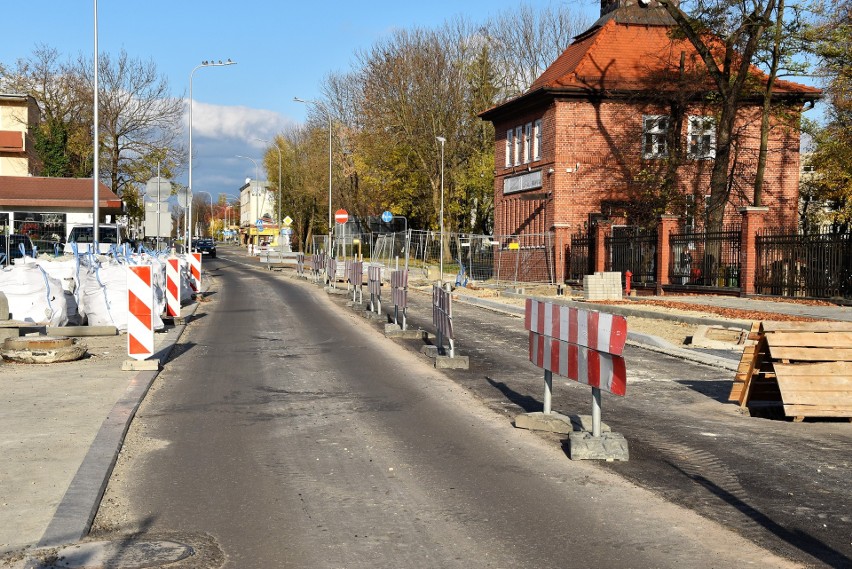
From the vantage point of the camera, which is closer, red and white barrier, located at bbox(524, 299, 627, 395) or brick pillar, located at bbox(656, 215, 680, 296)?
red and white barrier, located at bbox(524, 299, 627, 395)

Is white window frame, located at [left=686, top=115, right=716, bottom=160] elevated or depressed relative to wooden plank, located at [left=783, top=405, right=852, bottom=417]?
elevated

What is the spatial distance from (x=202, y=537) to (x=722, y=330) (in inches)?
550

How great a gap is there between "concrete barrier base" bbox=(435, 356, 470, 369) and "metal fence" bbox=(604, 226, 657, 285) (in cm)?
1961

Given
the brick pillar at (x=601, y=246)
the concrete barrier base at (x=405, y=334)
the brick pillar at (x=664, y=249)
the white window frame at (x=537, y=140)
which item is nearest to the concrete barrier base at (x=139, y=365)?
the concrete barrier base at (x=405, y=334)

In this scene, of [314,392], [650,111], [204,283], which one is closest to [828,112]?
[650,111]

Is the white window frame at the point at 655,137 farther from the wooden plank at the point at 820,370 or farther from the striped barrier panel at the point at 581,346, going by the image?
the striped barrier panel at the point at 581,346

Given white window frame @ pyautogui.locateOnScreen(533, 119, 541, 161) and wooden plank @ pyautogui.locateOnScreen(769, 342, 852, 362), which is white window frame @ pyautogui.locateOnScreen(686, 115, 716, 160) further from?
wooden plank @ pyautogui.locateOnScreen(769, 342, 852, 362)

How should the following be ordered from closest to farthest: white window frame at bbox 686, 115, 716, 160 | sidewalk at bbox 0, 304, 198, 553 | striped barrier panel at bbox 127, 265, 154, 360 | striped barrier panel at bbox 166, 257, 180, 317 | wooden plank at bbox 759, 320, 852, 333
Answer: sidewalk at bbox 0, 304, 198, 553 → wooden plank at bbox 759, 320, 852, 333 → striped barrier panel at bbox 127, 265, 154, 360 → striped barrier panel at bbox 166, 257, 180, 317 → white window frame at bbox 686, 115, 716, 160

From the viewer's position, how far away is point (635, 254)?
109ft

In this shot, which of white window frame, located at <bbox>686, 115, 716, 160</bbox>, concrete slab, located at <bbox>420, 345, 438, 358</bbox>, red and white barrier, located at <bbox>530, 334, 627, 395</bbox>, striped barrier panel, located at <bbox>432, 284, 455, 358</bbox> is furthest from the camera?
white window frame, located at <bbox>686, 115, 716, 160</bbox>

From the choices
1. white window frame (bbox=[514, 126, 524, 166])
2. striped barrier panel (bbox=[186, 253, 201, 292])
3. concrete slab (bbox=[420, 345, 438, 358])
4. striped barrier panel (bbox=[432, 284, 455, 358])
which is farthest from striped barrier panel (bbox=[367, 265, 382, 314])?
white window frame (bbox=[514, 126, 524, 166])

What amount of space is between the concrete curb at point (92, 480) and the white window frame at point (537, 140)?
111ft

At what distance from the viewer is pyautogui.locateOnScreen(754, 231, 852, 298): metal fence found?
78.5 feet

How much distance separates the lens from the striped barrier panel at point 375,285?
20.2 metres
